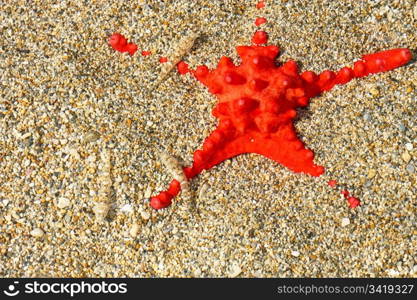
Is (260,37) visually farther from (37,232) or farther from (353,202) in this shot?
(37,232)

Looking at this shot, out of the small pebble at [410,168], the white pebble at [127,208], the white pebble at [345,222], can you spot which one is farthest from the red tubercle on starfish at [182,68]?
the small pebble at [410,168]

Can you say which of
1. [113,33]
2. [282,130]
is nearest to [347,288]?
[282,130]

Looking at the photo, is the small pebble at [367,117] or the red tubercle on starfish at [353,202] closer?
the red tubercle on starfish at [353,202]

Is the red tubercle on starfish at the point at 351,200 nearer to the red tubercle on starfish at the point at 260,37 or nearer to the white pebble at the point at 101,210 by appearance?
the red tubercle on starfish at the point at 260,37

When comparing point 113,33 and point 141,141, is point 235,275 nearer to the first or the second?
point 141,141

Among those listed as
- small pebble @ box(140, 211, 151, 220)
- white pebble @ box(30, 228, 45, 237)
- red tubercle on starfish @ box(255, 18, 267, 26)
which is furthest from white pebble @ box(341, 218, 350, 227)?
white pebble @ box(30, 228, 45, 237)

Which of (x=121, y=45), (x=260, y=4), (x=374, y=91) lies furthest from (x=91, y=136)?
(x=374, y=91)

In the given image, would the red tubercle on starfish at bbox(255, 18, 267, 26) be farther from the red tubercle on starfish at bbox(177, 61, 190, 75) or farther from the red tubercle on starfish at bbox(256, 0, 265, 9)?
the red tubercle on starfish at bbox(177, 61, 190, 75)
